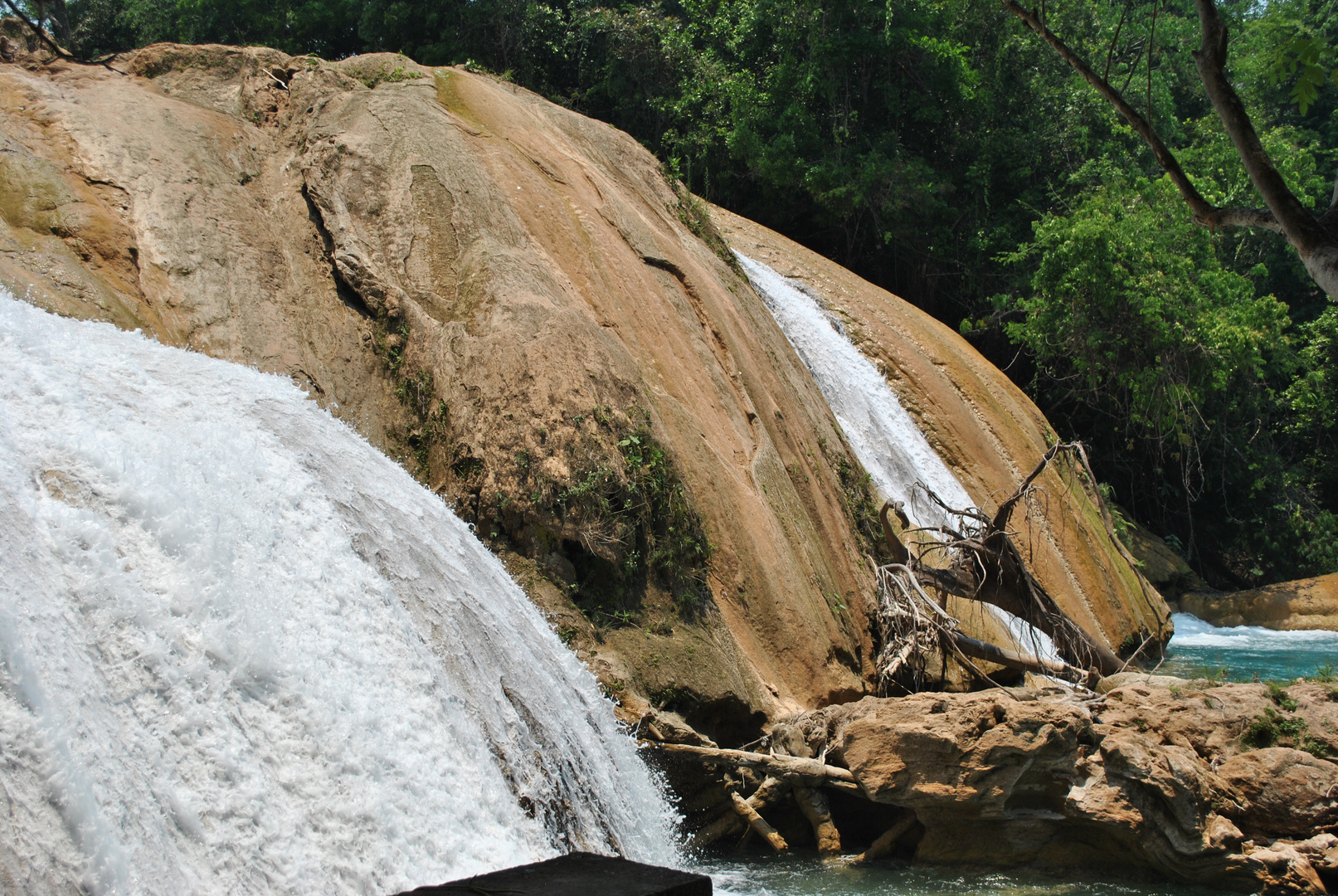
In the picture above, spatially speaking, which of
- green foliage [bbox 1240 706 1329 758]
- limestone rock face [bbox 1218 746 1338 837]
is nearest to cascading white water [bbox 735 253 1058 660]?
green foliage [bbox 1240 706 1329 758]

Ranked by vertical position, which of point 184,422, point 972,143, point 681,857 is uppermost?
point 972,143

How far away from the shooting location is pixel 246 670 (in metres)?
4.72

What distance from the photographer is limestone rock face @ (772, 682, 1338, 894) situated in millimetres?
6887

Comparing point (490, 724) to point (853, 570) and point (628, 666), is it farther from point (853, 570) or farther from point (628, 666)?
point (853, 570)

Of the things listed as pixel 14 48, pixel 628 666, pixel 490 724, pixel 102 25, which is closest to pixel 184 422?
pixel 490 724

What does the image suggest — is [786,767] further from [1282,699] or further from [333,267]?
A: [333,267]

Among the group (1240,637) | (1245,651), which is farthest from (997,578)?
(1240,637)

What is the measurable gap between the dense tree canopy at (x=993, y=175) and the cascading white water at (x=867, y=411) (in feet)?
17.8

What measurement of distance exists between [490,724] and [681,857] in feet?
7.65

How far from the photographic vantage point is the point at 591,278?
10781 mm

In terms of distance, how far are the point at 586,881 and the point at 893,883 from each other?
5.09 metres

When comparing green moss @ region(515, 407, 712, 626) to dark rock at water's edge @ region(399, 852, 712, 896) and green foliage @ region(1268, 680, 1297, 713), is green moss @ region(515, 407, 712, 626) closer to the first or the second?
green foliage @ region(1268, 680, 1297, 713)

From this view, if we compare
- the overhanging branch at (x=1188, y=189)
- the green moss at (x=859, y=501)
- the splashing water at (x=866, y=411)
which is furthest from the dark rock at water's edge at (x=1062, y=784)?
the splashing water at (x=866, y=411)

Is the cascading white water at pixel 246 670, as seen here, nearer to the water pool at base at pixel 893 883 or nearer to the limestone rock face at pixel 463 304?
the water pool at base at pixel 893 883
